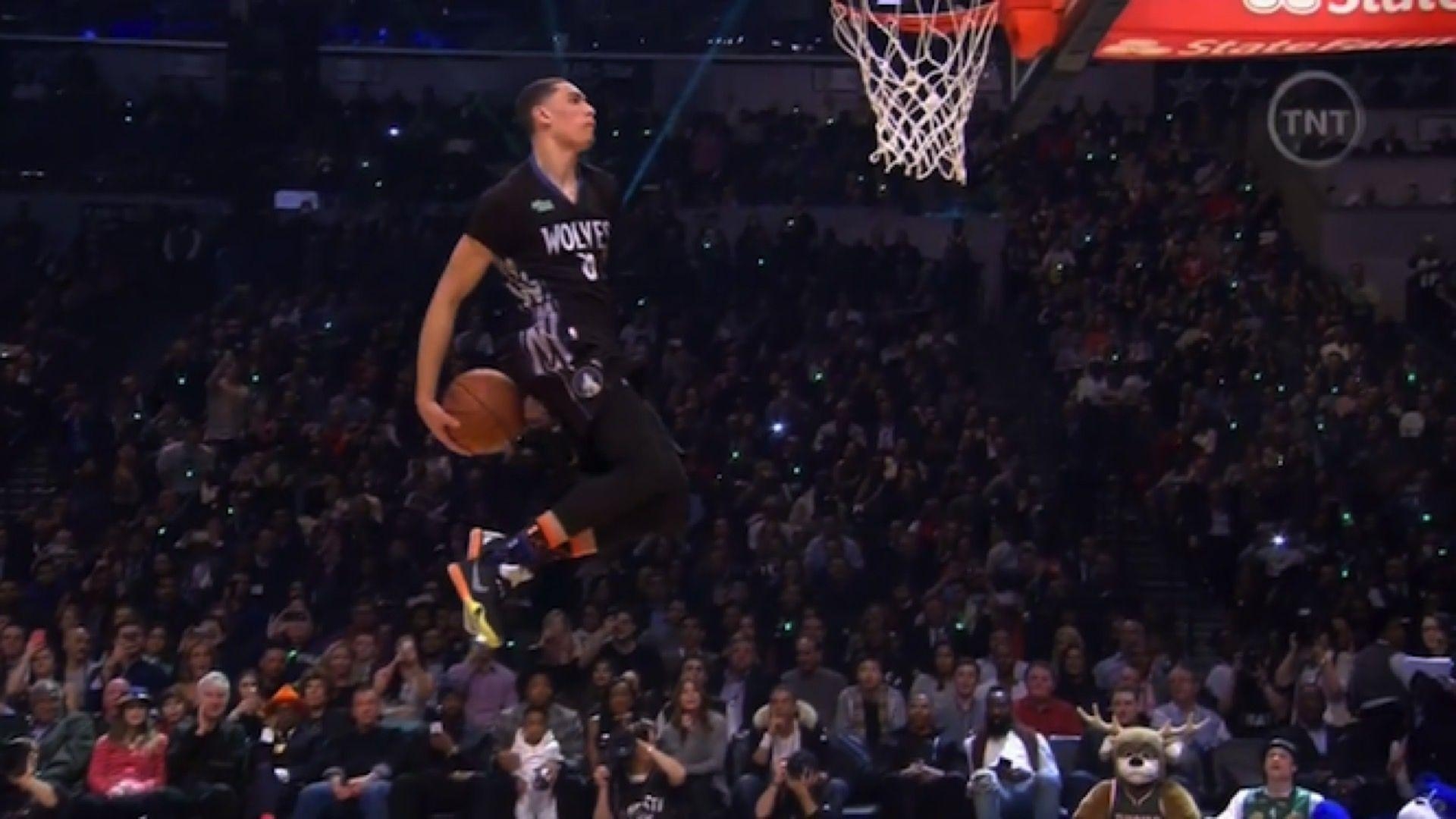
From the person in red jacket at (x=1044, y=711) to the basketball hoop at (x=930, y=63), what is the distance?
382 cm

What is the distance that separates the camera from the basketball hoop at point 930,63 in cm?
920

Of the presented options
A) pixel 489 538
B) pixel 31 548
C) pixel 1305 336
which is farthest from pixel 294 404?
pixel 489 538

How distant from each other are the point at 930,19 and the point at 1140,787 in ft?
13.3

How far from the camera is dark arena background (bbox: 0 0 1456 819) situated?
11.5 m

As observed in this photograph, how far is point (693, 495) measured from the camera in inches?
613

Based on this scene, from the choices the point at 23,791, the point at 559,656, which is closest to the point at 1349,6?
the point at 559,656

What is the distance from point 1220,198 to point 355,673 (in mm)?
11317

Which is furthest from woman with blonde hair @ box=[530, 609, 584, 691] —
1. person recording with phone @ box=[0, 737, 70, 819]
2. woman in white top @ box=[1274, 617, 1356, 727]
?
woman in white top @ box=[1274, 617, 1356, 727]

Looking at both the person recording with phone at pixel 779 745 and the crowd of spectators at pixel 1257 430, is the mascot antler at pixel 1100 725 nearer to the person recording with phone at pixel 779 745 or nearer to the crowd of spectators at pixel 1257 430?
the crowd of spectators at pixel 1257 430

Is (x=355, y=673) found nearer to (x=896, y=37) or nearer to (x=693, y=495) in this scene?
(x=693, y=495)

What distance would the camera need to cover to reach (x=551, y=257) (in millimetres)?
5484

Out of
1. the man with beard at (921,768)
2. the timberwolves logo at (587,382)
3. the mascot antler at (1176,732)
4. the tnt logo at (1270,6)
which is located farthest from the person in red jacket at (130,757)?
the tnt logo at (1270,6)

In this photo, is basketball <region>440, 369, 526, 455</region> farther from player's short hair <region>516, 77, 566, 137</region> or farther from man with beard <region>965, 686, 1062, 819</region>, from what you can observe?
man with beard <region>965, 686, 1062, 819</region>

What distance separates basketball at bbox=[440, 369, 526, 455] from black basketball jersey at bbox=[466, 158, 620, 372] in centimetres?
11
